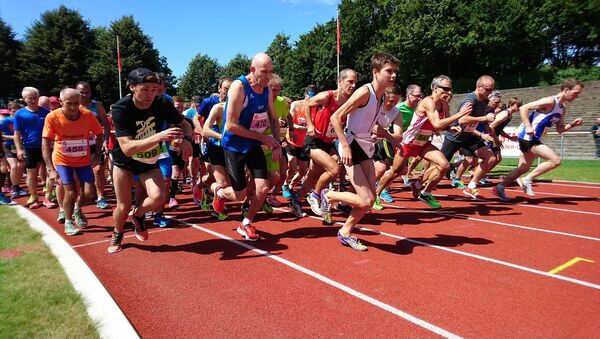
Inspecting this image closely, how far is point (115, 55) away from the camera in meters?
47.4

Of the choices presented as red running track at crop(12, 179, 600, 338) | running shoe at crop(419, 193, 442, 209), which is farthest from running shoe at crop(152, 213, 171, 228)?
running shoe at crop(419, 193, 442, 209)

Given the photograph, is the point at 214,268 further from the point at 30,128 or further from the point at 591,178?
the point at 591,178

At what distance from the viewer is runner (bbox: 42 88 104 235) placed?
17.2 ft

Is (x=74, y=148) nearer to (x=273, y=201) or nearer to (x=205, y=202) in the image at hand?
(x=205, y=202)

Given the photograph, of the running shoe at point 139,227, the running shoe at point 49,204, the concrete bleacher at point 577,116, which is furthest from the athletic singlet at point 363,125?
the concrete bleacher at point 577,116

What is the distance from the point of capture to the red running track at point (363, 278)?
9.39 feet

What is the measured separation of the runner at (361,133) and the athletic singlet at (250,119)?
1.01 metres

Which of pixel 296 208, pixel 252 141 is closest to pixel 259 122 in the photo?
pixel 252 141

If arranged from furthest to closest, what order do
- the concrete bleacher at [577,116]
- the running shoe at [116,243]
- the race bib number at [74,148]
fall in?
the concrete bleacher at [577,116]
the race bib number at [74,148]
the running shoe at [116,243]

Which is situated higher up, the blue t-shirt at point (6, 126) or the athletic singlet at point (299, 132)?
the blue t-shirt at point (6, 126)

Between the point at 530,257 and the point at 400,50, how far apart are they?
4525 cm

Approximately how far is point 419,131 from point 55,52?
5266 cm

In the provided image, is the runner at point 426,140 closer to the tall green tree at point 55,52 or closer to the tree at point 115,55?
the tree at point 115,55

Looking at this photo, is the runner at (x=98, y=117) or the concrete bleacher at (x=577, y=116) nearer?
the runner at (x=98, y=117)
